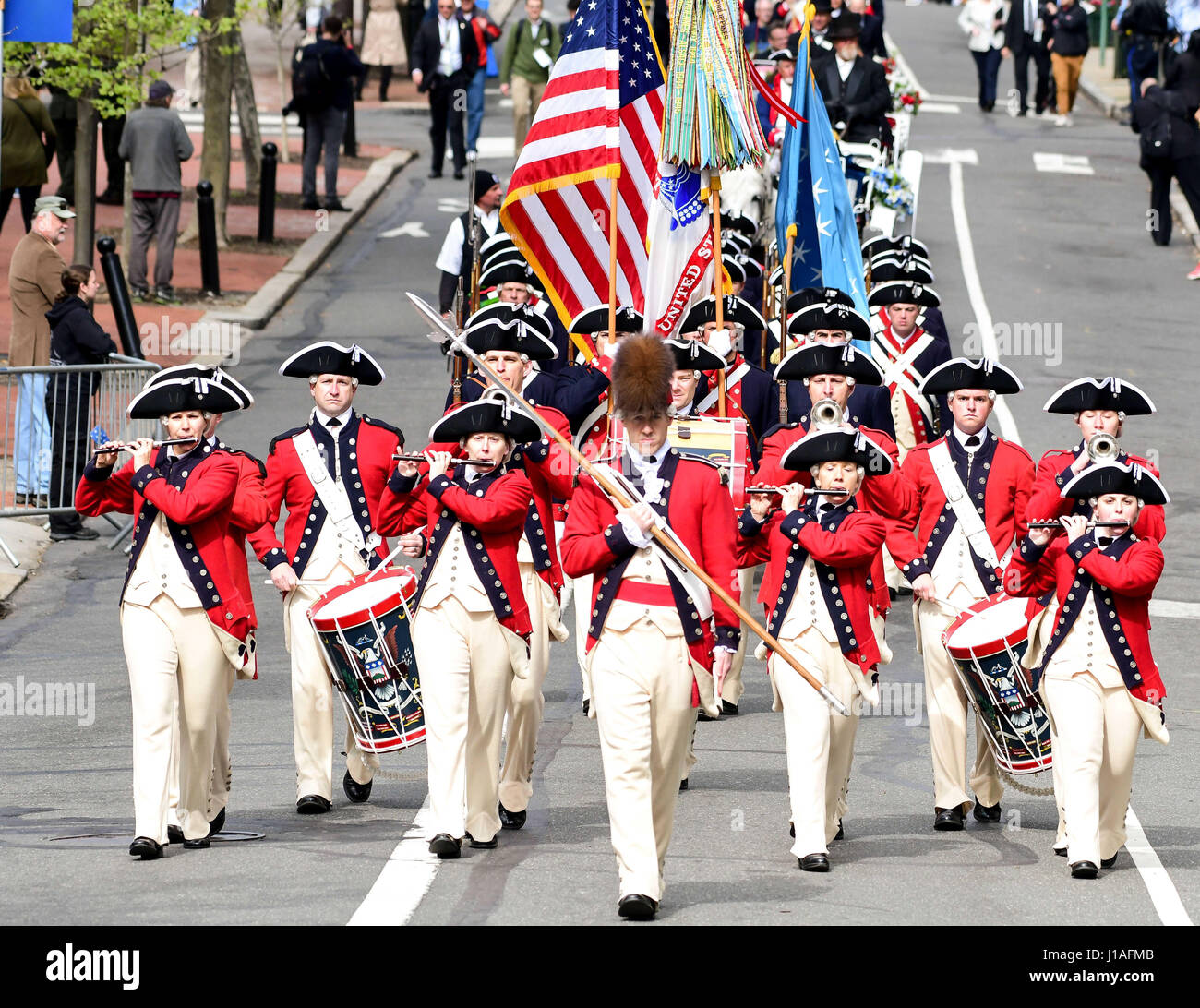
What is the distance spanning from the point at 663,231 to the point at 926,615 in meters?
3.78

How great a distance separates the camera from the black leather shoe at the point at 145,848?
357 inches

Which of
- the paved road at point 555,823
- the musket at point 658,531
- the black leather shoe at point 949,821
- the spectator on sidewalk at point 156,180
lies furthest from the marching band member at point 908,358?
the spectator on sidewalk at point 156,180

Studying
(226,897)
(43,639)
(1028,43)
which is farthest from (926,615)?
(1028,43)

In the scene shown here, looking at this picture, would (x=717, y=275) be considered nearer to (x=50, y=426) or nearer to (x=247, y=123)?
(x=50, y=426)

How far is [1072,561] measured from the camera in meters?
9.33

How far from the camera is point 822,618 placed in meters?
9.34

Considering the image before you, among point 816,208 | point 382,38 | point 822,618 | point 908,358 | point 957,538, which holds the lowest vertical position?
point 822,618

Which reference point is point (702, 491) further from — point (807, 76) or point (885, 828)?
point (807, 76)

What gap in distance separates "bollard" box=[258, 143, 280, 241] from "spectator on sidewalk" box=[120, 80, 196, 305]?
8.36 feet

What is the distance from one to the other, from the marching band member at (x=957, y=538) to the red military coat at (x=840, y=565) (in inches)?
31.5

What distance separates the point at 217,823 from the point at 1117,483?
4.03 meters

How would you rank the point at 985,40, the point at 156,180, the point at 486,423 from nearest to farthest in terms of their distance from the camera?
the point at 486,423 < the point at 156,180 < the point at 985,40

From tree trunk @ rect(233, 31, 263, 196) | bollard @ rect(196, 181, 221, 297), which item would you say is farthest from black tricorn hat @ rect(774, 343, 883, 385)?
tree trunk @ rect(233, 31, 263, 196)

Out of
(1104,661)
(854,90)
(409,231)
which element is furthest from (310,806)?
(409,231)
